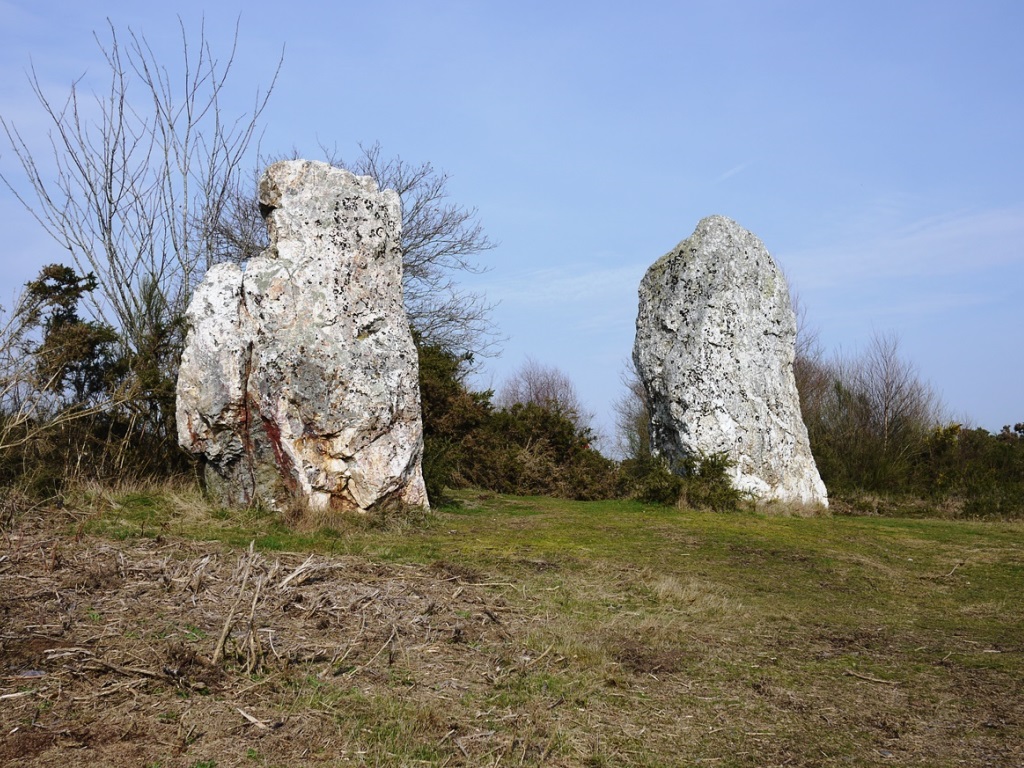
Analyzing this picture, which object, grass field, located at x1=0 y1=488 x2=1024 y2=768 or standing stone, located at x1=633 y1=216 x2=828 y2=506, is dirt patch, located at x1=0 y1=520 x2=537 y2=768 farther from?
standing stone, located at x1=633 y1=216 x2=828 y2=506

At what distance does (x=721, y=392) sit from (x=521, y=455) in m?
4.45

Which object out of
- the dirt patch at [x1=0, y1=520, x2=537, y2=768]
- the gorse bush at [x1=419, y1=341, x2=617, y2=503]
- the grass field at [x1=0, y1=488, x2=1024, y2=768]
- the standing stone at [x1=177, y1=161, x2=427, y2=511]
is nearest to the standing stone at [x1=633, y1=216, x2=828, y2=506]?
the gorse bush at [x1=419, y1=341, x2=617, y2=503]

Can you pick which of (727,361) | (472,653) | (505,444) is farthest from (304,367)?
(505,444)

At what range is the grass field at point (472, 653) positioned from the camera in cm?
446

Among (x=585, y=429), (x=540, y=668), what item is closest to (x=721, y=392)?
(x=585, y=429)

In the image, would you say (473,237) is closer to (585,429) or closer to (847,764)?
(585,429)

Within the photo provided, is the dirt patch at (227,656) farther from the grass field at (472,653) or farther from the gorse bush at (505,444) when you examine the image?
the gorse bush at (505,444)

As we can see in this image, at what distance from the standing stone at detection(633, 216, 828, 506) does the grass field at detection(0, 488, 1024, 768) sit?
15.0 feet

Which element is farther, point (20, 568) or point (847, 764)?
point (20, 568)

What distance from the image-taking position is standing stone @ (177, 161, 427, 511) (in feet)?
34.9

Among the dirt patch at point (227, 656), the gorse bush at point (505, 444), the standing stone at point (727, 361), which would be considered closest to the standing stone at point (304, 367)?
the dirt patch at point (227, 656)

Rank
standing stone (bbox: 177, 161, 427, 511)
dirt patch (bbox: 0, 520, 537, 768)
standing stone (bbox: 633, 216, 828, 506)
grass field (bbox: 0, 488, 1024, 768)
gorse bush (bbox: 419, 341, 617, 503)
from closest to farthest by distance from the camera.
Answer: dirt patch (bbox: 0, 520, 537, 768)
grass field (bbox: 0, 488, 1024, 768)
standing stone (bbox: 177, 161, 427, 511)
standing stone (bbox: 633, 216, 828, 506)
gorse bush (bbox: 419, 341, 617, 503)

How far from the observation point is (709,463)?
47.0 ft

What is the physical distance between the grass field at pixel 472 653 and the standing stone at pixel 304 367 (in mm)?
952
